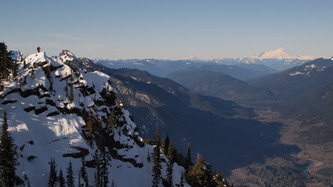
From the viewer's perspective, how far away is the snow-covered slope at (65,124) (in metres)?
94.0

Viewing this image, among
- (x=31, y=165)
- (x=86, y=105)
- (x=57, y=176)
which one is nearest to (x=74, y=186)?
(x=57, y=176)

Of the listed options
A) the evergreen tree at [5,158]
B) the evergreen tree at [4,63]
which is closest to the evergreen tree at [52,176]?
the evergreen tree at [5,158]

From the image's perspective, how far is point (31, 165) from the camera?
86812 mm

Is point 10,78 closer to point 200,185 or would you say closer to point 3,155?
point 3,155

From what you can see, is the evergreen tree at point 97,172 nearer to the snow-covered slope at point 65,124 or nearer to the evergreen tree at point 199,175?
the snow-covered slope at point 65,124

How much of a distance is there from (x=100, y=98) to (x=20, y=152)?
4404 cm

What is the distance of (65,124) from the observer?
107m

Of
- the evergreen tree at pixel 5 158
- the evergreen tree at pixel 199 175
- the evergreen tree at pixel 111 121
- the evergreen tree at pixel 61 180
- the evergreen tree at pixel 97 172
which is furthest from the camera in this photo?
the evergreen tree at pixel 199 175

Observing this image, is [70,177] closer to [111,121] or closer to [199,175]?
[111,121]

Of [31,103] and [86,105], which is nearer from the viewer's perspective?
[31,103]

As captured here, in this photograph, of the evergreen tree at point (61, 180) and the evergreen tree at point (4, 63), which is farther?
the evergreen tree at point (4, 63)

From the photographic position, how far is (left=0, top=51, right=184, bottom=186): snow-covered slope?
9400cm

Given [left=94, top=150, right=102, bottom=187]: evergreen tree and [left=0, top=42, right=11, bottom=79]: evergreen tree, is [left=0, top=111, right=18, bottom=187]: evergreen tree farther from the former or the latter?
[left=0, top=42, right=11, bottom=79]: evergreen tree

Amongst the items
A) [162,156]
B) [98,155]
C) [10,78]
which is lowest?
[162,156]
